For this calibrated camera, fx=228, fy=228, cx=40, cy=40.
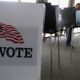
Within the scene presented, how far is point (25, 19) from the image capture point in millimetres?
1591

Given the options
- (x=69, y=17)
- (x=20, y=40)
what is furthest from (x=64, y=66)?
(x=20, y=40)

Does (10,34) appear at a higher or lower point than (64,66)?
higher

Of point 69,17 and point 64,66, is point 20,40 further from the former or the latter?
point 69,17

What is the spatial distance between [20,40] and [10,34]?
0.27ft

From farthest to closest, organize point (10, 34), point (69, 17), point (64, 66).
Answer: point (69, 17), point (64, 66), point (10, 34)

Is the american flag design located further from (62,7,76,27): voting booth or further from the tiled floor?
(62,7,76,27): voting booth

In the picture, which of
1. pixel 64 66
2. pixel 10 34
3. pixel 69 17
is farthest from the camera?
pixel 69 17

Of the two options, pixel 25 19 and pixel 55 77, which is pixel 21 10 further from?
pixel 55 77

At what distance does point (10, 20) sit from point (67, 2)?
9261 mm

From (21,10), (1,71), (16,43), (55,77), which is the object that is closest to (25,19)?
(21,10)

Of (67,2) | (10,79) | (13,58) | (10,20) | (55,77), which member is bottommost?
(55,77)

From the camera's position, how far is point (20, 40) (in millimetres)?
1625

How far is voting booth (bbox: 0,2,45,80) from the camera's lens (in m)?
1.58

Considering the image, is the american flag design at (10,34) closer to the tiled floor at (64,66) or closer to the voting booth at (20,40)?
the voting booth at (20,40)
